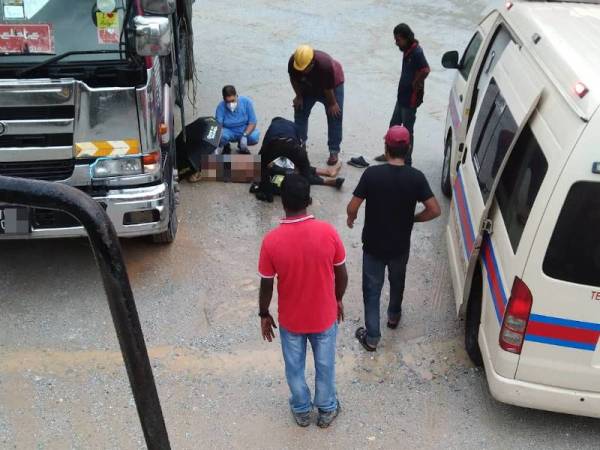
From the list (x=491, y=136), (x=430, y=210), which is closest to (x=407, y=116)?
(x=491, y=136)

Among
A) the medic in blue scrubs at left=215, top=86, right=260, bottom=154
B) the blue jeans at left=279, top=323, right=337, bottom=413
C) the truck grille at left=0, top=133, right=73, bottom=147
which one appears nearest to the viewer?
the blue jeans at left=279, top=323, right=337, bottom=413

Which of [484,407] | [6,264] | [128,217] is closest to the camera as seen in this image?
[484,407]

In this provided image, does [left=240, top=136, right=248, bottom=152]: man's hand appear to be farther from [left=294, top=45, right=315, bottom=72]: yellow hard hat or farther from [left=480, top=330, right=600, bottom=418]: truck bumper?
[left=480, top=330, right=600, bottom=418]: truck bumper

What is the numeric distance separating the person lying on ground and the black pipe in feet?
15.8

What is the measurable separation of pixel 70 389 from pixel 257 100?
253 inches

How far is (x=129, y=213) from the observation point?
5348mm

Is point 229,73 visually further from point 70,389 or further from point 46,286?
point 70,389

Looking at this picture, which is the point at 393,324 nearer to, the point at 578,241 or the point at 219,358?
the point at 219,358

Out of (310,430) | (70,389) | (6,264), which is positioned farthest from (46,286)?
(310,430)

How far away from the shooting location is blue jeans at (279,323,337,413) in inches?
158

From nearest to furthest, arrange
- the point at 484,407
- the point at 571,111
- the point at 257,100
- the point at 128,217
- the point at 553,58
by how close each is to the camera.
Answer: the point at 571,111
the point at 553,58
the point at 484,407
the point at 128,217
the point at 257,100

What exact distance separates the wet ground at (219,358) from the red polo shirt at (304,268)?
83 centimetres

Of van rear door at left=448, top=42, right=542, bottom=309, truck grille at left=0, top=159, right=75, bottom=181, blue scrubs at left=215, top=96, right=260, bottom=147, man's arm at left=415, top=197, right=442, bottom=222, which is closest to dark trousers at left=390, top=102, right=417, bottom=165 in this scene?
blue scrubs at left=215, top=96, right=260, bottom=147

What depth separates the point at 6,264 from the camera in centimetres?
584
